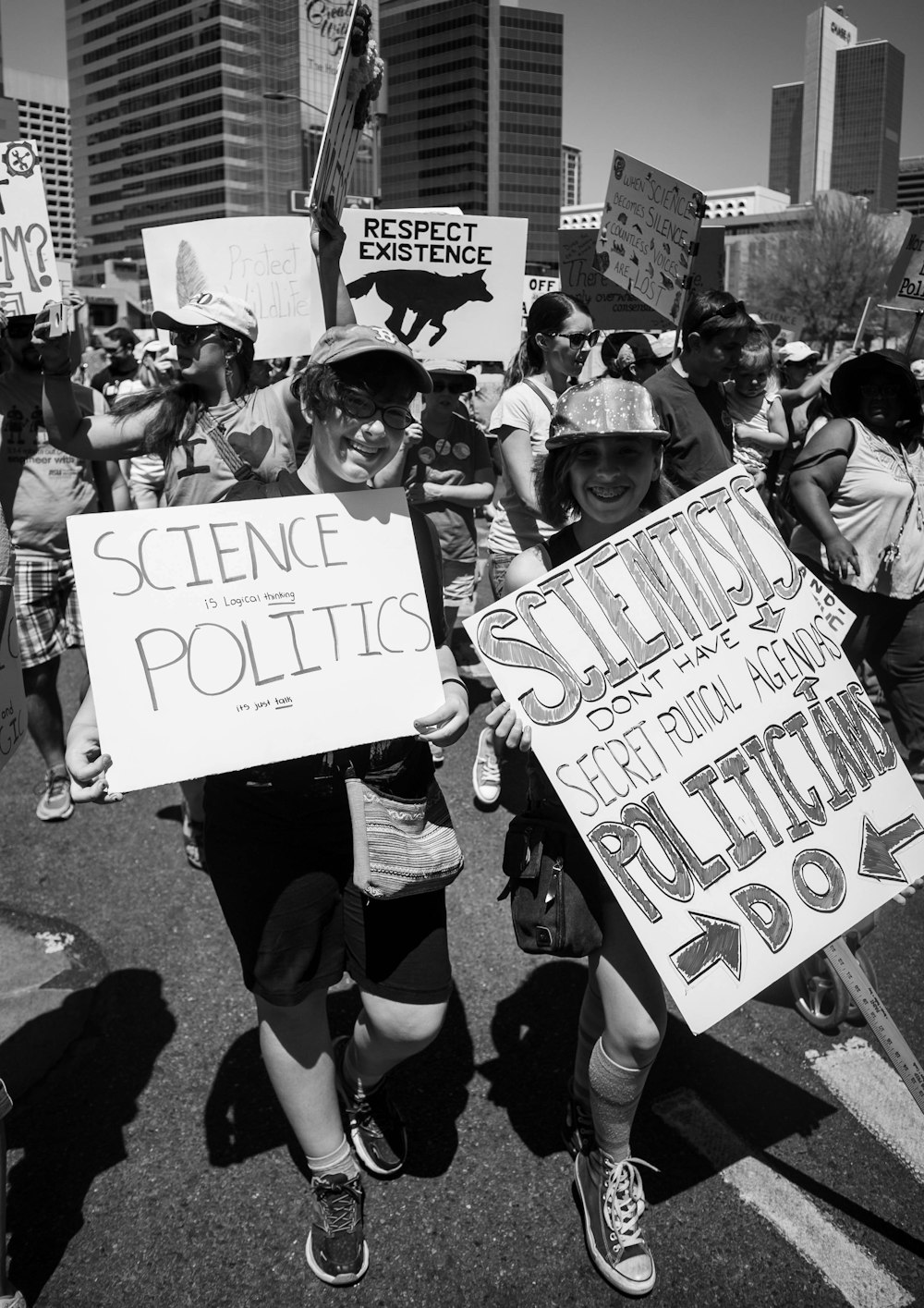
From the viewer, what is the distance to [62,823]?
4336 millimetres

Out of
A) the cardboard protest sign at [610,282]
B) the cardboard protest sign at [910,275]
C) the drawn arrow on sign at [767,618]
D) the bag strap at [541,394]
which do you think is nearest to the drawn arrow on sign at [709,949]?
the drawn arrow on sign at [767,618]

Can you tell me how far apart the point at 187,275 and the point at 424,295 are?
3.90 ft

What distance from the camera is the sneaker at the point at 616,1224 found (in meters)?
2.10

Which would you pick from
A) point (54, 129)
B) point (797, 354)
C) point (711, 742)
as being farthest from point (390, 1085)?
point (54, 129)

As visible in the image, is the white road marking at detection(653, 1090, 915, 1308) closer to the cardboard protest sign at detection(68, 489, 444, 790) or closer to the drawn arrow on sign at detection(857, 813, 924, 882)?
the drawn arrow on sign at detection(857, 813, 924, 882)

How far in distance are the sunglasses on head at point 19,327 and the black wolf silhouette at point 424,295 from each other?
6.31 feet

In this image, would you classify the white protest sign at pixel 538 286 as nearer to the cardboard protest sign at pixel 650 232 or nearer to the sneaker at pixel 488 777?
the cardboard protest sign at pixel 650 232

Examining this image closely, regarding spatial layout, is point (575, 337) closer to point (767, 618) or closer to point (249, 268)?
point (249, 268)

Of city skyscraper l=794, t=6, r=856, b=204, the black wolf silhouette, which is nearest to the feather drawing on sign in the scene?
the black wolf silhouette

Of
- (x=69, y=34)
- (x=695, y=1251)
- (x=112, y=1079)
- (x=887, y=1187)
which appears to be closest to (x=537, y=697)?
(x=695, y=1251)

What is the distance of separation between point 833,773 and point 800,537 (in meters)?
2.35

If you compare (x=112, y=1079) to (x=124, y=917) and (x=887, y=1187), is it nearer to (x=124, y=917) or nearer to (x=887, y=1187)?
(x=124, y=917)

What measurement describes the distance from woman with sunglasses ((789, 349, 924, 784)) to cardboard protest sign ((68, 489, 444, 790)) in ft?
7.27

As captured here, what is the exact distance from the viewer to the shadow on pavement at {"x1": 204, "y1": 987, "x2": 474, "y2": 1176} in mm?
2482
